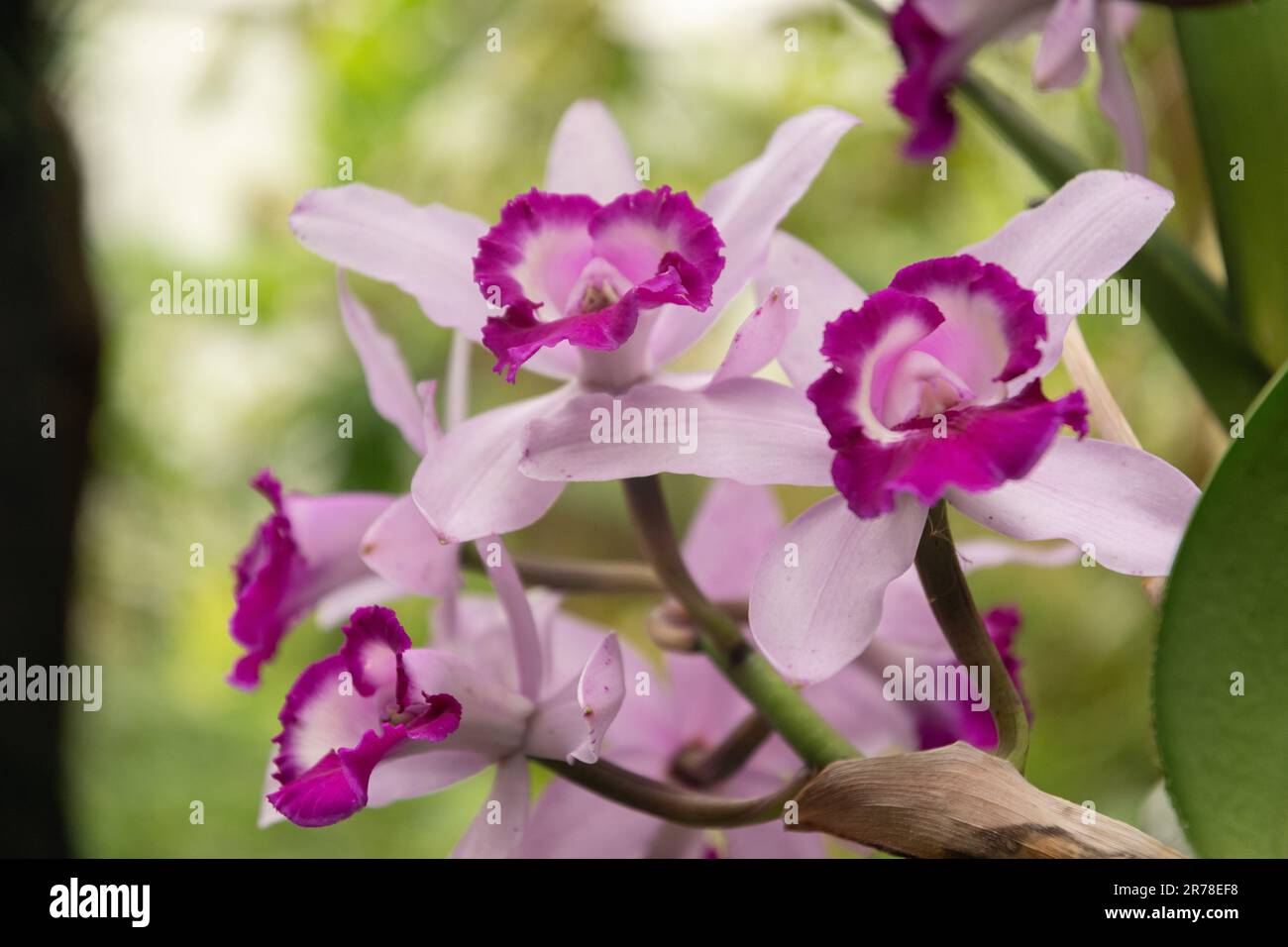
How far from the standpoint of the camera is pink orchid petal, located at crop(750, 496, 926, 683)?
35cm

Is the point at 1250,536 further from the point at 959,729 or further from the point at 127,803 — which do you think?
the point at 127,803

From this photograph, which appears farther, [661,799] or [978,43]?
[978,43]

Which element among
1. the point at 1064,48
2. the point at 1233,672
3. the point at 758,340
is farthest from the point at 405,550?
the point at 1064,48

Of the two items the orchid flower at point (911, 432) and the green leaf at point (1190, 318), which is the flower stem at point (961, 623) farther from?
the green leaf at point (1190, 318)

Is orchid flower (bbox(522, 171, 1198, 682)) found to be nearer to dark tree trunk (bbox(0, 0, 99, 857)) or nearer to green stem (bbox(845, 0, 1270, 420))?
green stem (bbox(845, 0, 1270, 420))

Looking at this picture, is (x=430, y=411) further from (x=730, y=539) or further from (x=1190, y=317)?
(x=1190, y=317)

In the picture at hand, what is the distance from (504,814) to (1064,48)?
0.40 meters

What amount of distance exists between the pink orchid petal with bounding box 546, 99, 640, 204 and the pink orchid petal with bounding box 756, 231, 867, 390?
3.1 inches

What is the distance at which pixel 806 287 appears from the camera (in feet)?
1.30

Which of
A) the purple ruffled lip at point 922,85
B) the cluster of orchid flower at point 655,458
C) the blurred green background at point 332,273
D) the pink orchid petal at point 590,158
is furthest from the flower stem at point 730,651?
the blurred green background at point 332,273

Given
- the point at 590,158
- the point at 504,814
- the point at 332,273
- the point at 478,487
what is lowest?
the point at 504,814

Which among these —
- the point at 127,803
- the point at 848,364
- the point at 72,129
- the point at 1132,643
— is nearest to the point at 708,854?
the point at 848,364

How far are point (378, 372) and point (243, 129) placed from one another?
1988 millimetres

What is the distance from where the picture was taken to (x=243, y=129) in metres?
2.23
